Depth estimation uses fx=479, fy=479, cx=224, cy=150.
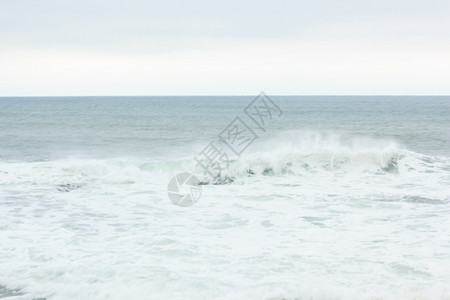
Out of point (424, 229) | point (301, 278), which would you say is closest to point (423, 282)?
point (301, 278)

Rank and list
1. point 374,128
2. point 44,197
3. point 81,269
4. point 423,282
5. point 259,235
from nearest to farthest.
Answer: point 423,282, point 81,269, point 259,235, point 44,197, point 374,128

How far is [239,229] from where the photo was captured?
926 cm

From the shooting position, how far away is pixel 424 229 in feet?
29.2

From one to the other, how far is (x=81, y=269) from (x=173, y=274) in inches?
53.1

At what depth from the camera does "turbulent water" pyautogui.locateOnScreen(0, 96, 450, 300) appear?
6.40 meters

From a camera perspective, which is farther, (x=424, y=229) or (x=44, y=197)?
(x=44, y=197)

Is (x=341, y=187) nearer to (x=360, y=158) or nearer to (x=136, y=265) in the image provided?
(x=360, y=158)

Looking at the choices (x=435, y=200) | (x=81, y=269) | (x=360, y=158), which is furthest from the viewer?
(x=360, y=158)

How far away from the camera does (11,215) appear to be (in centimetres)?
1013

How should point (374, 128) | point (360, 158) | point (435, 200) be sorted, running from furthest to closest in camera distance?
1. point (374, 128)
2. point (360, 158)
3. point (435, 200)

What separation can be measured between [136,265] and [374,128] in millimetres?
32663

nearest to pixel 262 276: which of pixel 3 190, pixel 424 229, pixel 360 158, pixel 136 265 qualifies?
pixel 136 265

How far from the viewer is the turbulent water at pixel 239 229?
6.40m

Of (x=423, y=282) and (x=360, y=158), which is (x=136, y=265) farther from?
(x=360, y=158)
